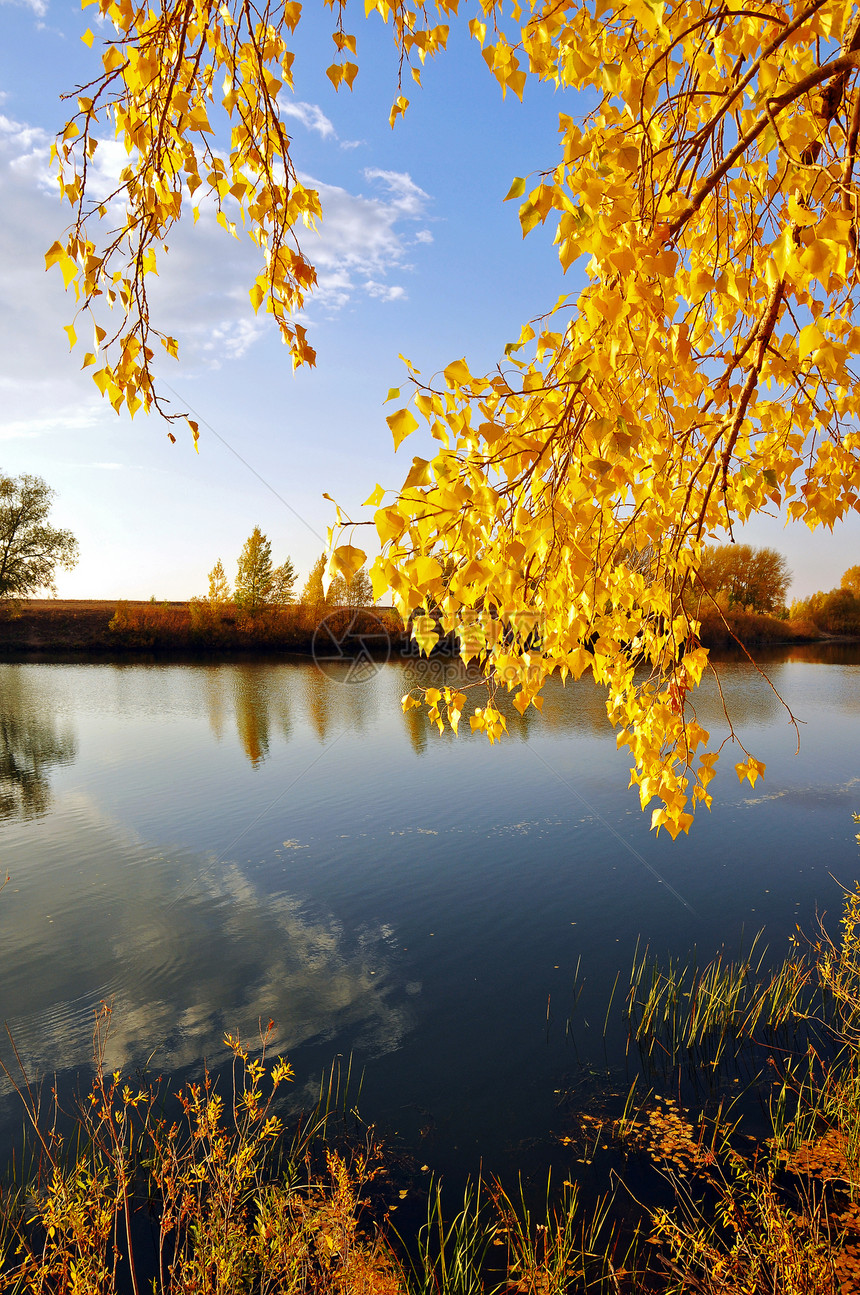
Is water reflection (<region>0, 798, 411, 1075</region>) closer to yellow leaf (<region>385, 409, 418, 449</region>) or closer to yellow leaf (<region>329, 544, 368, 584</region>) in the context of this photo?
yellow leaf (<region>329, 544, 368, 584</region>)

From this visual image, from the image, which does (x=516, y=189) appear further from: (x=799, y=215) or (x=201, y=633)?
(x=201, y=633)

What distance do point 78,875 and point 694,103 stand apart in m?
8.49

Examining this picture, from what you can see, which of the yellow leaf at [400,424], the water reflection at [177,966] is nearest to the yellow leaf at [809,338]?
the yellow leaf at [400,424]

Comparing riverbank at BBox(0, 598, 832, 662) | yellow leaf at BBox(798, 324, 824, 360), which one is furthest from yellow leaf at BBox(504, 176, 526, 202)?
riverbank at BBox(0, 598, 832, 662)

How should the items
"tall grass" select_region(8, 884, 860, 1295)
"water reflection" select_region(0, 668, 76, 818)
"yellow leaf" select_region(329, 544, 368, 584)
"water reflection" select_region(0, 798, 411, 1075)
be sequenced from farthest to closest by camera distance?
"water reflection" select_region(0, 668, 76, 818)
"water reflection" select_region(0, 798, 411, 1075)
"tall grass" select_region(8, 884, 860, 1295)
"yellow leaf" select_region(329, 544, 368, 584)

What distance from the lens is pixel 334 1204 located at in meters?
2.64

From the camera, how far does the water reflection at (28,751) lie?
34.7ft

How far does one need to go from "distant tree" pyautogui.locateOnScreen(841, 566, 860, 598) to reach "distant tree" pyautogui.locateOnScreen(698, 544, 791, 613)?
7810 millimetres

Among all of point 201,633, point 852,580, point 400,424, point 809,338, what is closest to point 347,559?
point 400,424

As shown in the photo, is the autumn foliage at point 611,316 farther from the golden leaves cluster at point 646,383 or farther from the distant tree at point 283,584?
the distant tree at point 283,584

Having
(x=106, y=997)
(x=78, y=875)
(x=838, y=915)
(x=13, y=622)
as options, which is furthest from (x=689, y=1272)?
(x=13, y=622)

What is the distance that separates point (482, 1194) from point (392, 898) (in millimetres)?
3623

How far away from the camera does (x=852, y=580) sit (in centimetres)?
6322

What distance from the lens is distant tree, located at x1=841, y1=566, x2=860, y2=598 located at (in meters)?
61.6
